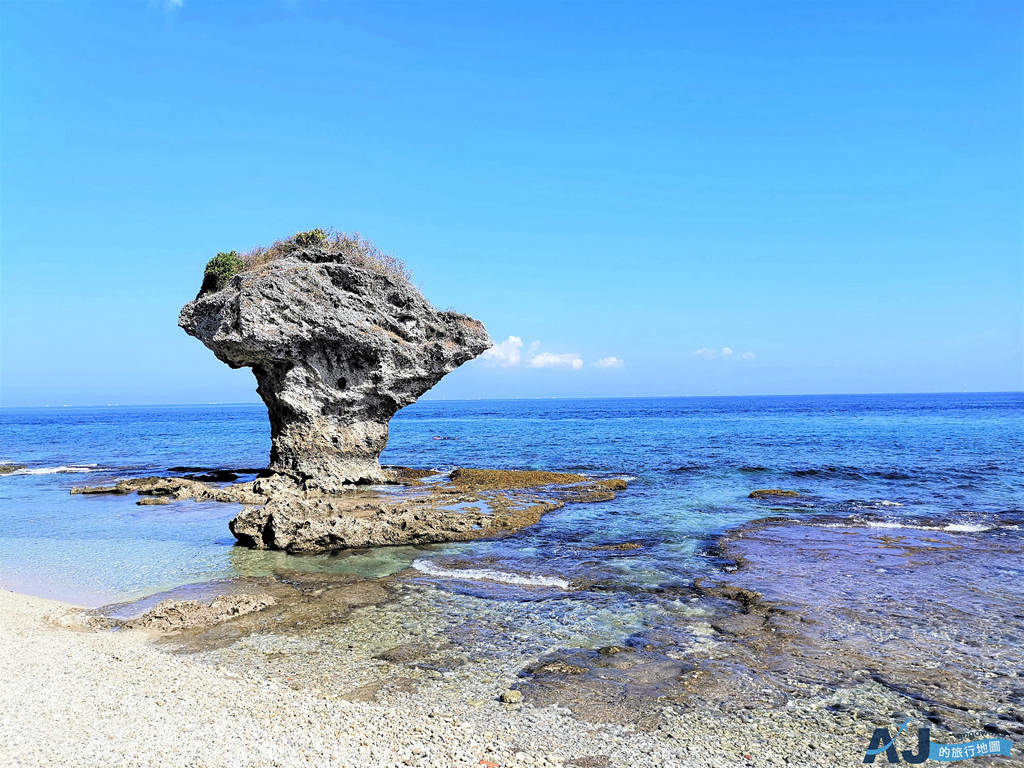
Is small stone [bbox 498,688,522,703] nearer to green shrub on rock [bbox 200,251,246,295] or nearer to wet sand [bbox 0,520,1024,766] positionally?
wet sand [bbox 0,520,1024,766]

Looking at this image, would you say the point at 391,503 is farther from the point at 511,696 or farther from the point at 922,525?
the point at 922,525

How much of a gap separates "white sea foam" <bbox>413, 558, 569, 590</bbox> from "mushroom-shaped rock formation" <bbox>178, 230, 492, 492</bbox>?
40.6 feet

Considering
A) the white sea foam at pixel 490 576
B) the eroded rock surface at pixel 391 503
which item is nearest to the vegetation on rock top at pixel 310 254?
the eroded rock surface at pixel 391 503

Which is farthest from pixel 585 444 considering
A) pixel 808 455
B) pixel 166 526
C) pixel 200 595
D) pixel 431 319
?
pixel 200 595

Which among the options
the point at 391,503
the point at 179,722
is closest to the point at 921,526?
the point at 391,503

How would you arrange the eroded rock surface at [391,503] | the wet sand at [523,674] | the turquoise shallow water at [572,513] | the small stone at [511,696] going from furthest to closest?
the eroded rock surface at [391,503], the turquoise shallow water at [572,513], the small stone at [511,696], the wet sand at [523,674]

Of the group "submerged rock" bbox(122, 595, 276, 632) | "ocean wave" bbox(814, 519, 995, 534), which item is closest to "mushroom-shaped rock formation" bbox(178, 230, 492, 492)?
"submerged rock" bbox(122, 595, 276, 632)

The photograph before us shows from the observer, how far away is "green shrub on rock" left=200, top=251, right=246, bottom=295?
87.5ft

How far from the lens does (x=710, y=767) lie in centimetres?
685

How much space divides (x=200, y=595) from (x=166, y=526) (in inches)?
344

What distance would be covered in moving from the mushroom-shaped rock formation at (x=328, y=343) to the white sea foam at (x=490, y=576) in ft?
40.6

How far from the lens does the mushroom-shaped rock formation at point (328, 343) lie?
25.1 metres

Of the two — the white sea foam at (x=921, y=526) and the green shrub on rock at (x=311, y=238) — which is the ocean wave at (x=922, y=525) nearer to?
the white sea foam at (x=921, y=526)

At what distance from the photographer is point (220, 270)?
26.7m
